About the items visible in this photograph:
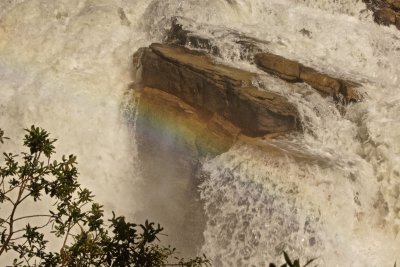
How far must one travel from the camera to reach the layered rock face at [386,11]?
14.8m

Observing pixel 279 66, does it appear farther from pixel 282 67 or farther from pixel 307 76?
pixel 307 76

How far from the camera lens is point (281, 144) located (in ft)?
24.7

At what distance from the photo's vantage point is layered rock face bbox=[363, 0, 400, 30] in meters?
14.8

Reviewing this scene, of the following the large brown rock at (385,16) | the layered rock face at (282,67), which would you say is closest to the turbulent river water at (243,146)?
the layered rock face at (282,67)

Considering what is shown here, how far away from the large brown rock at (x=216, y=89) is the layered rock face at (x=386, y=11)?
25.9 feet

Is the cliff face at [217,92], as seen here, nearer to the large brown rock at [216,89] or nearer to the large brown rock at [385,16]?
the large brown rock at [216,89]

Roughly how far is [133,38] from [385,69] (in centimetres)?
621

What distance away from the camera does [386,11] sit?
15.1m

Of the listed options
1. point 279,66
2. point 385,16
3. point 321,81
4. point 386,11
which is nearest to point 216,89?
point 279,66

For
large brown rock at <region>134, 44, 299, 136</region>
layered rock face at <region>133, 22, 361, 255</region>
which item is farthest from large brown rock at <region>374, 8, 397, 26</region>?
large brown rock at <region>134, 44, 299, 136</region>

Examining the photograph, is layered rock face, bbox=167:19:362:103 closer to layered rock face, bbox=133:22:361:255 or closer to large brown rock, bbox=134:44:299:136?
layered rock face, bbox=133:22:361:255

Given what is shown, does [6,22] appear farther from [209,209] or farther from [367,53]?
[367,53]

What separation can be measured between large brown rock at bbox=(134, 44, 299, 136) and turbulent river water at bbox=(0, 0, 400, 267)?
406 millimetres

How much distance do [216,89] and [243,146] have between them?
4.32ft
